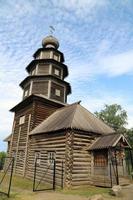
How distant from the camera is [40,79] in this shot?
2355 centimetres

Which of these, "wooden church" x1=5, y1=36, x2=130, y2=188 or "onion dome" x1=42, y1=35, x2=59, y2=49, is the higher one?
"onion dome" x1=42, y1=35, x2=59, y2=49

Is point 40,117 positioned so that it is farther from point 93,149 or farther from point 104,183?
point 104,183

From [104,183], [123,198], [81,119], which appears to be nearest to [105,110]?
[81,119]

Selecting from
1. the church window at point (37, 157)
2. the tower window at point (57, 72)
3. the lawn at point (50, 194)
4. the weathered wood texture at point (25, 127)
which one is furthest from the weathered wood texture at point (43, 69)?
the lawn at point (50, 194)

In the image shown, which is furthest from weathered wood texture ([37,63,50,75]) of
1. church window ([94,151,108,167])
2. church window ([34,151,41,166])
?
church window ([94,151,108,167])

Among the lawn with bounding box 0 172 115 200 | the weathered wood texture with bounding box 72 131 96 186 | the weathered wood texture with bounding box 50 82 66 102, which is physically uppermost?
the weathered wood texture with bounding box 50 82 66 102

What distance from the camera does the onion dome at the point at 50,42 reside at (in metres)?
27.5

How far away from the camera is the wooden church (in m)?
14.4

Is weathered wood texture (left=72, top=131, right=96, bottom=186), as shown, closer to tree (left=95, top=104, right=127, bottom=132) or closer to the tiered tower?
the tiered tower

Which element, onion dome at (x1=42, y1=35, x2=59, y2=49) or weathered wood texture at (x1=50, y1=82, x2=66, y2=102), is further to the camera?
onion dome at (x1=42, y1=35, x2=59, y2=49)

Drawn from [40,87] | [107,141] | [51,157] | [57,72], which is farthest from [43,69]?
[107,141]

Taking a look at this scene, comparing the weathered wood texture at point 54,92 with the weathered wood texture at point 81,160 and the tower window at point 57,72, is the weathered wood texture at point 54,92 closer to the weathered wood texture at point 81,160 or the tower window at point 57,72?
the tower window at point 57,72

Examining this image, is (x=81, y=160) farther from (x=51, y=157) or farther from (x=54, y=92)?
(x=54, y=92)

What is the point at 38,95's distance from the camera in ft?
69.6
